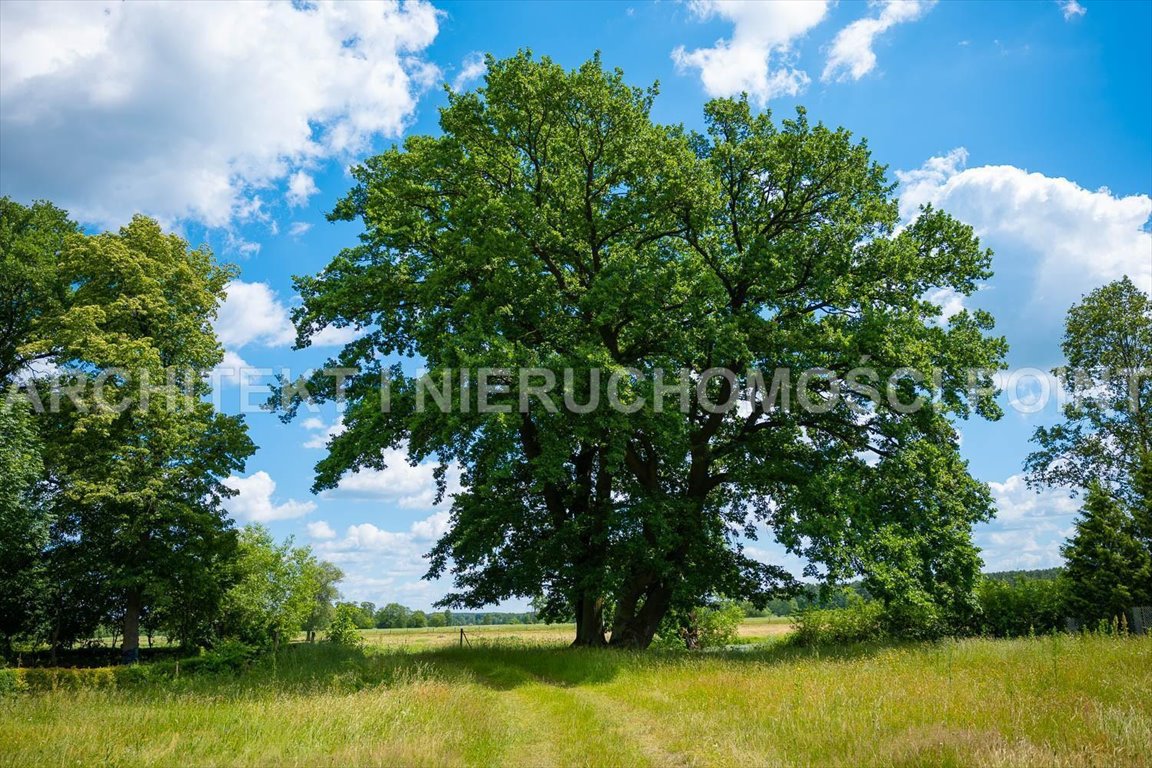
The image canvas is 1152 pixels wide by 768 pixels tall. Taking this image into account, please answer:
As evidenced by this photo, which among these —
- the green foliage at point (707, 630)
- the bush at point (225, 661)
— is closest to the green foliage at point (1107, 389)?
the green foliage at point (707, 630)

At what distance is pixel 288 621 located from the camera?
55.0 m

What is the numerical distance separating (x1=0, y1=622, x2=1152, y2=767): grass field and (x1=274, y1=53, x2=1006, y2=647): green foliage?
5.36 meters

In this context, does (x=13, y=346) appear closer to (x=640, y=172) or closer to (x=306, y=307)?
(x=306, y=307)

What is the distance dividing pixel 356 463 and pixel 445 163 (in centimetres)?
999

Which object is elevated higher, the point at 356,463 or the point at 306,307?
the point at 306,307

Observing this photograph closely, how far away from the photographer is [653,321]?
21203 mm

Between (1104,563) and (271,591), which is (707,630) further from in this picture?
(271,591)

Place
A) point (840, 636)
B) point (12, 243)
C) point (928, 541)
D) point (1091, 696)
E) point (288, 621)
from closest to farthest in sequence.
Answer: point (1091, 696) < point (928, 541) < point (840, 636) < point (12, 243) < point (288, 621)

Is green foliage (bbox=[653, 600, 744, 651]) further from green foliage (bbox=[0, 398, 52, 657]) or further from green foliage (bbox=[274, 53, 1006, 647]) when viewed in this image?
green foliage (bbox=[0, 398, 52, 657])

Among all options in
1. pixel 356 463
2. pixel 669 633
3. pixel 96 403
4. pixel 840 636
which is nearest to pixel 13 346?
pixel 96 403

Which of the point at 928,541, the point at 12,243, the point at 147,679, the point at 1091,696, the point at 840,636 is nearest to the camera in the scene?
the point at 1091,696

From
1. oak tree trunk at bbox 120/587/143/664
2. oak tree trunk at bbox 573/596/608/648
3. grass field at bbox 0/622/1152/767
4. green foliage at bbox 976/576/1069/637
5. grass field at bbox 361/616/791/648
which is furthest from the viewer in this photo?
grass field at bbox 361/616/791/648

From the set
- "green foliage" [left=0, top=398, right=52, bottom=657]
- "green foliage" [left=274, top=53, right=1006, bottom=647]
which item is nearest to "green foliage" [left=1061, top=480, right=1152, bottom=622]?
"green foliage" [left=274, top=53, right=1006, bottom=647]

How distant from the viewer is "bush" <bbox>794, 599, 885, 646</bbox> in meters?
28.8
